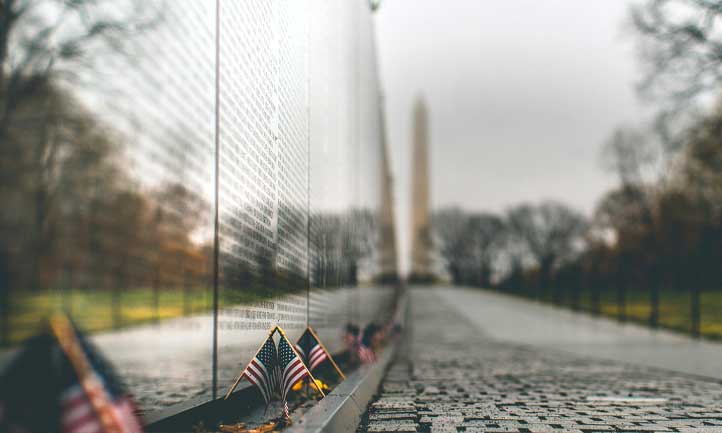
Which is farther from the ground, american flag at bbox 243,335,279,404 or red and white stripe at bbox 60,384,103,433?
red and white stripe at bbox 60,384,103,433

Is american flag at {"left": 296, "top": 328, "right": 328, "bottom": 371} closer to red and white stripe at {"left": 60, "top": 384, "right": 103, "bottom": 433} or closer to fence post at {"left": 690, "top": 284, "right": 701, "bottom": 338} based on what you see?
red and white stripe at {"left": 60, "top": 384, "right": 103, "bottom": 433}

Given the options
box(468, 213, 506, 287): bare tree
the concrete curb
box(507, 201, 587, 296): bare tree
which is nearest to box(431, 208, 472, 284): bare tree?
box(468, 213, 506, 287): bare tree

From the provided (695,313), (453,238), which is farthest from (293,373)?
(453,238)

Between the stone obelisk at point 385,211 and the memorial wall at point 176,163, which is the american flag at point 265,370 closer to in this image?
the memorial wall at point 176,163

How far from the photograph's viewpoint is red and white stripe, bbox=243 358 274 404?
15.8 ft

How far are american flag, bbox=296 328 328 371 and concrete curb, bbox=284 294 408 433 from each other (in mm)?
275

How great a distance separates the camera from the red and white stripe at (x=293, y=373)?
5090mm

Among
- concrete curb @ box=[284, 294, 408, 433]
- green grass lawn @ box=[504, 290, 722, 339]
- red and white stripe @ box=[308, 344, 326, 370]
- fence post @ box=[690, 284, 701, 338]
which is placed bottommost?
green grass lawn @ box=[504, 290, 722, 339]

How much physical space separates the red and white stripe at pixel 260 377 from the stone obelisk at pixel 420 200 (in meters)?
85.6

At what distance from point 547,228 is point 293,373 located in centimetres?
9219

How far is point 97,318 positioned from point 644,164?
3977 cm

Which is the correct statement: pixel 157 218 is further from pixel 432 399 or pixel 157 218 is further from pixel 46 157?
pixel 432 399

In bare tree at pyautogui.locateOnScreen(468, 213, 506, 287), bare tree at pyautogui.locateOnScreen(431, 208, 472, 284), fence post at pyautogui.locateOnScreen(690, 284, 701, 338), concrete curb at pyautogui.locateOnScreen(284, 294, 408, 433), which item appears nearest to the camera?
concrete curb at pyautogui.locateOnScreen(284, 294, 408, 433)

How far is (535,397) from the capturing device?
7.42m
